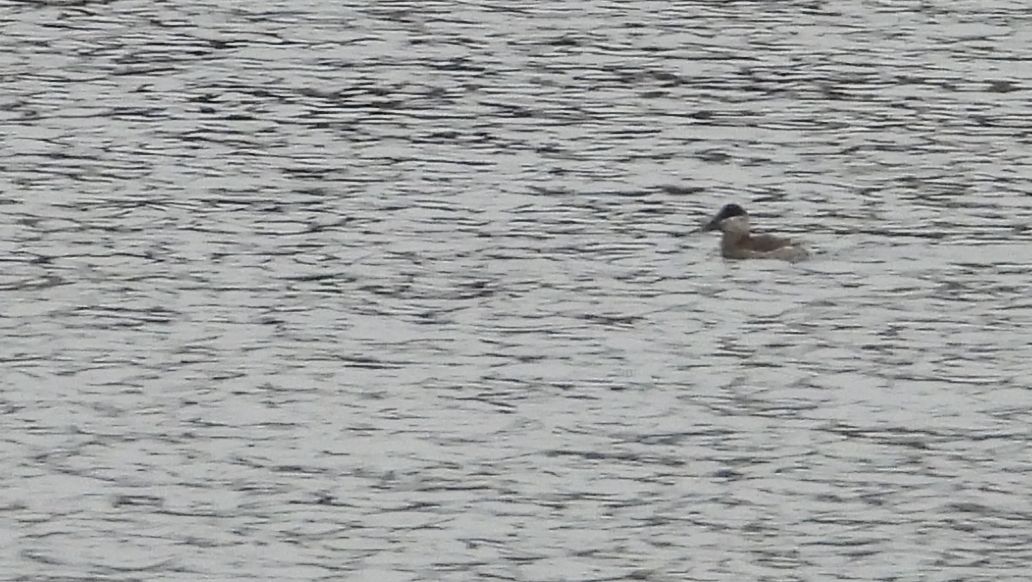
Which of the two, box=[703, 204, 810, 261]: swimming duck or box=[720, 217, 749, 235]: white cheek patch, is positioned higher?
box=[720, 217, 749, 235]: white cheek patch

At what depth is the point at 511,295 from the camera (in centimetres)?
1288

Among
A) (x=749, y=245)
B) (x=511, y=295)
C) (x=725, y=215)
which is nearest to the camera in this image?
(x=511, y=295)

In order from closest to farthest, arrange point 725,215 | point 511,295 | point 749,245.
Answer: point 511,295 → point 749,245 → point 725,215

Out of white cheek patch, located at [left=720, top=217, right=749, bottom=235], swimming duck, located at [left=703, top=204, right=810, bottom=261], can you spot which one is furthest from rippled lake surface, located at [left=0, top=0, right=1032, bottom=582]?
white cheek patch, located at [left=720, top=217, right=749, bottom=235]

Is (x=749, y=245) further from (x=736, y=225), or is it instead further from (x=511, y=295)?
(x=511, y=295)

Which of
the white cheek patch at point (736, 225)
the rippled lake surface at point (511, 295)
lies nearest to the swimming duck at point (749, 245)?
the white cheek patch at point (736, 225)

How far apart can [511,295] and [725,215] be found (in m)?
1.45

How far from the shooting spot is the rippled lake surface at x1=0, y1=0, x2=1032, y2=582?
10.1m

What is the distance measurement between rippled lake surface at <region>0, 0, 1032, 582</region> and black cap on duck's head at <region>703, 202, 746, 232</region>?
0.54ft

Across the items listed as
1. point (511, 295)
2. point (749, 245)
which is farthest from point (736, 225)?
point (511, 295)

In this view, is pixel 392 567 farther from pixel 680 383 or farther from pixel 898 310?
pixel 898 310

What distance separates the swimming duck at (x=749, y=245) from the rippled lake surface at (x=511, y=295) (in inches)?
4.4

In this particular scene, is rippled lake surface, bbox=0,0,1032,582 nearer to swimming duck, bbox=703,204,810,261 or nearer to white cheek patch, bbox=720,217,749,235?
swimming duck, bbox=703,204,810,261

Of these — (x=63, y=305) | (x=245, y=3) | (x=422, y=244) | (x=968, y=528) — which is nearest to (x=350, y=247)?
(x=422, y=244)
